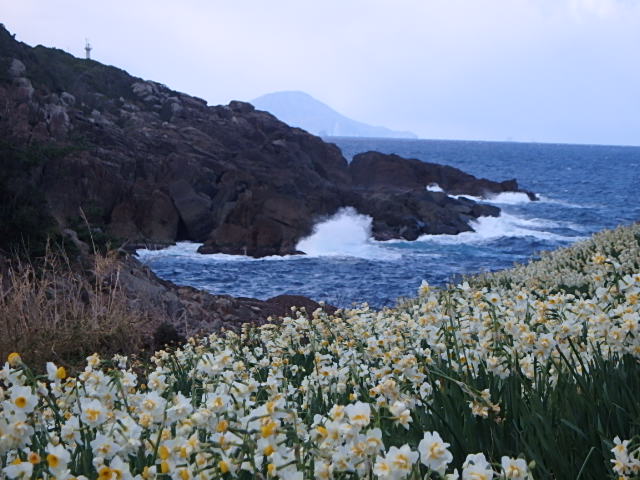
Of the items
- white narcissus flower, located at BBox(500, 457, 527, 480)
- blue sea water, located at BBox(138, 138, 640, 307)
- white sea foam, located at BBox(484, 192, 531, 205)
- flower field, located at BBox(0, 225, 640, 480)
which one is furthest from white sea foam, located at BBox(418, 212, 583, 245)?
white narcissus flower, located at BBox(500, 457, 527, 480)

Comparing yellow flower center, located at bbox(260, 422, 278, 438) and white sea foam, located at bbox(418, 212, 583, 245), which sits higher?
yellow flower center, located at bbox(260, 422, 278, 438)

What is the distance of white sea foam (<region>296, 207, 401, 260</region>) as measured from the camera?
1250 inches

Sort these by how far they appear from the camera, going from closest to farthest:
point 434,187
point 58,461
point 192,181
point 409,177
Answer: point 58,461 < point 192,181 < point 434,187 < point 409,177

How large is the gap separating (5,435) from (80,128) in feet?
131

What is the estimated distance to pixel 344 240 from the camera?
110ft

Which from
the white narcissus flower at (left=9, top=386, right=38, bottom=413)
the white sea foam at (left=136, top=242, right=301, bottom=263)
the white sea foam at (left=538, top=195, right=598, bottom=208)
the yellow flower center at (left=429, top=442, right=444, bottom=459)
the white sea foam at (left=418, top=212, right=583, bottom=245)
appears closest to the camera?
the yellow flower center at (left=429, top=442, right=444, bottom=459)

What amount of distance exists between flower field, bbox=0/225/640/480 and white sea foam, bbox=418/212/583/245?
103 ft

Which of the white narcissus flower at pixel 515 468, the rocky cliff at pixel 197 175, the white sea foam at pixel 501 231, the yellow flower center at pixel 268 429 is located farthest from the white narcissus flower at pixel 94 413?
the white sea foam at pixel 501 231

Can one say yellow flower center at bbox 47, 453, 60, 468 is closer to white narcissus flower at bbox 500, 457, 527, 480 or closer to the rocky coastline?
white narcissus flower at bbox 500, 457, 527, 480

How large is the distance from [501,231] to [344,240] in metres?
10.3

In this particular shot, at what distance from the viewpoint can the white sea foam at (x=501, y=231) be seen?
36.2 m

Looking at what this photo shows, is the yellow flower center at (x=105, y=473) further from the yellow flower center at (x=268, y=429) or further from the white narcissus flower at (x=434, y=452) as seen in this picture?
the white narcissus flower at (x=434, y=452)

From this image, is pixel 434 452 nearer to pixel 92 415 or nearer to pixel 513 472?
pixel 513 472

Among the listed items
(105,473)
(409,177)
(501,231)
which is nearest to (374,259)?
(501,231)
